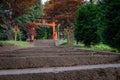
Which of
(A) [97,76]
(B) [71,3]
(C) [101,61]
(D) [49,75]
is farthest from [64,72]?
(B) [71,3]

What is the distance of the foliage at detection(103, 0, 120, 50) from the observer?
6543mm

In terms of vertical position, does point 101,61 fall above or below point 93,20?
below

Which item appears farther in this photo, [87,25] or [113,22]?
[87,25]

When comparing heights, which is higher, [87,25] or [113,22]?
[87,25]

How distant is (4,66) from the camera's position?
3357 millimetres

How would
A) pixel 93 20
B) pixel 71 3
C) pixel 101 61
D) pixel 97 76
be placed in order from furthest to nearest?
pixel 71 3 < pixel 93 20 < pixel 101 61 < pixel 97 76

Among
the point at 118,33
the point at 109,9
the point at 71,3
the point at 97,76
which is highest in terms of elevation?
the point at 71,3

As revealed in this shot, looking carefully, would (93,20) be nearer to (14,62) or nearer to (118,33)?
(118,33)

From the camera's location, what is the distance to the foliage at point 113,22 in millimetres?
6543

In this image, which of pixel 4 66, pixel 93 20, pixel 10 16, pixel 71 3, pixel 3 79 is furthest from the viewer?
pixel 71 3

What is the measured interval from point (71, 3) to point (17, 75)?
77.8 feet

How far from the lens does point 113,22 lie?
21.9 feet

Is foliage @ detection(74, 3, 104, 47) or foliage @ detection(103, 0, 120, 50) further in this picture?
foliage @ detection(74, 3, 104, 47)

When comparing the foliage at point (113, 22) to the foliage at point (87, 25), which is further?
the foliage at point (87, 25)
